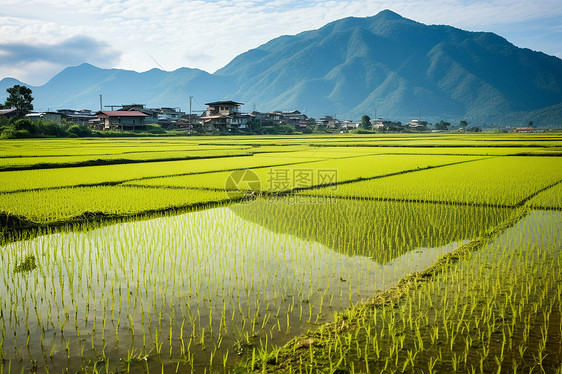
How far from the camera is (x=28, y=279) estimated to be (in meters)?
4.43

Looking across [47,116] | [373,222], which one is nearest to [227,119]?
[47,116]

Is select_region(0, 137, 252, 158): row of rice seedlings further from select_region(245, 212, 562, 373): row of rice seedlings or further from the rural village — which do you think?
the rural village

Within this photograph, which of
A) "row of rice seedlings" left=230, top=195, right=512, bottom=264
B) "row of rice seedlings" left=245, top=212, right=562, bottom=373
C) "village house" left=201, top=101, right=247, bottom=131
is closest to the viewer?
"row of rice seedlings" left=245, top=212, right=562, bottom=373

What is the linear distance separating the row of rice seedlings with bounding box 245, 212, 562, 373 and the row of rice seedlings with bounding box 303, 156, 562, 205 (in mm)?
5008

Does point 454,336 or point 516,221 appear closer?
point 454,336

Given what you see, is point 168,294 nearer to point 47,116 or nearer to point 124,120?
point 124,120

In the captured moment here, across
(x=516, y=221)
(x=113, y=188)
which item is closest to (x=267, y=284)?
(x=516, y=221)

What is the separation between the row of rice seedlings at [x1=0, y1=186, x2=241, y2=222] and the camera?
24.6 ft

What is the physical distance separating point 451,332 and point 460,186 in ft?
27.6

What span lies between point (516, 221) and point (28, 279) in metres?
7.33

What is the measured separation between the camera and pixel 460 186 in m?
10.8

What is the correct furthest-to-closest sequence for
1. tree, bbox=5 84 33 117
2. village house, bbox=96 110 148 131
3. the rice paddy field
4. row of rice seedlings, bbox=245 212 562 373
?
1. village house, bbox=96 110 148 131
2. tree, bbox=5 84 33 117
3. the rice paddy field
4. row of rice seedlings, bbox=245 212 562 373

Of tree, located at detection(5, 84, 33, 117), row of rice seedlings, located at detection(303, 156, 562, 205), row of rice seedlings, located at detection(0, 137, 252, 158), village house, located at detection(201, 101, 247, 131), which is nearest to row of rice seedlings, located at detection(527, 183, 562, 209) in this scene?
row of rice seedlings, located at detection(303, 156, 562, 205)

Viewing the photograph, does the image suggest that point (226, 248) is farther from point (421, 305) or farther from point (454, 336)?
point (454, 336)
